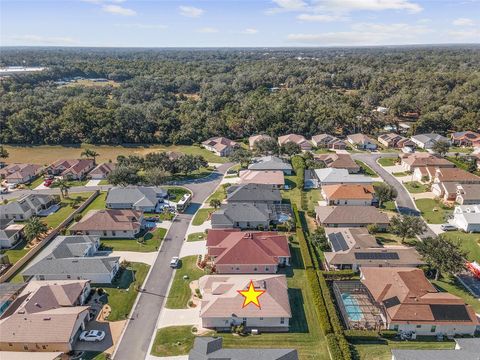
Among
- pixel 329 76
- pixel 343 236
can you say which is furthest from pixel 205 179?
pixel 329 76

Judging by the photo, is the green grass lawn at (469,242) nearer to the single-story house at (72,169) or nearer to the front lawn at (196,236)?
the front lawn at (196,236)

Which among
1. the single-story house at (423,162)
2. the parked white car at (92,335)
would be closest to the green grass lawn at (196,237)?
the parked white car at (92,335)

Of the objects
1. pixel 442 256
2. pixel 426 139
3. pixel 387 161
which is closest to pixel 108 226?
pixel 442 256

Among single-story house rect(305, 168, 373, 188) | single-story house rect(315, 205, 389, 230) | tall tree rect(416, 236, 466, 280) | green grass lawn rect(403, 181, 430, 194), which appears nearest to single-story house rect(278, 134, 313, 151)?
single-story house rect(305, 168, 373, 188)

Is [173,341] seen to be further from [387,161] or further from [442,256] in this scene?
[387,161]

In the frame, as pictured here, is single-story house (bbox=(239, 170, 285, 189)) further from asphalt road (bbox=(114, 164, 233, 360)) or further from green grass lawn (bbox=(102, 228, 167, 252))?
green grass lawn (bbox=(102, 228, 167, 252))

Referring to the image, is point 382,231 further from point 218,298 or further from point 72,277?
point 72,277
